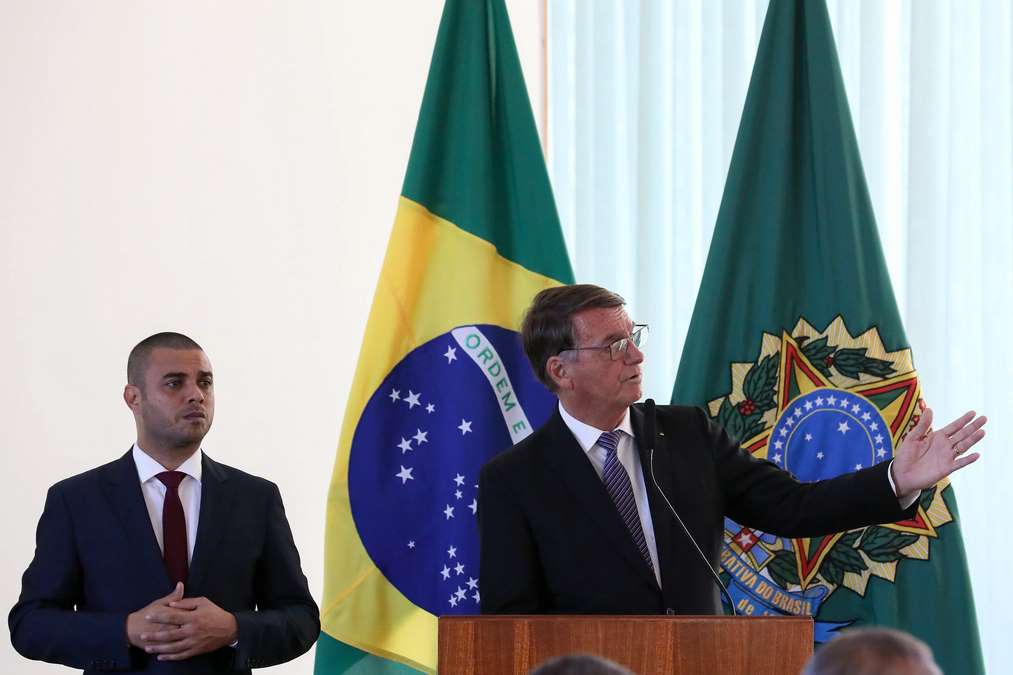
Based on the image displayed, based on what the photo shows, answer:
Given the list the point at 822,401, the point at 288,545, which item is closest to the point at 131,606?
the point at 288,545

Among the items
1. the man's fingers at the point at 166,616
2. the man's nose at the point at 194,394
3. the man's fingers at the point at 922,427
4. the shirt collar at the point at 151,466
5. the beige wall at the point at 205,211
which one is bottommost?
the man's fingers at the point at 166,616

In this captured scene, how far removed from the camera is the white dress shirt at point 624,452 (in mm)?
2797

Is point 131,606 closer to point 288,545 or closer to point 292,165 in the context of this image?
point 288,545

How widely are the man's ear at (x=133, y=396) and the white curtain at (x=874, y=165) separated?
183 cm

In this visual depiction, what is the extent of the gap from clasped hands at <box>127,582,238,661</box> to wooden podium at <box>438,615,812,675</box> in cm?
83

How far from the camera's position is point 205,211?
4.14 meters

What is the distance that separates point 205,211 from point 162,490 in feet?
4.98

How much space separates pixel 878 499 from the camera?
2.69 metres

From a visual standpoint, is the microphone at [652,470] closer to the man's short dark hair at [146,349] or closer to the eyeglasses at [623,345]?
the eyeglasses at [623,345]

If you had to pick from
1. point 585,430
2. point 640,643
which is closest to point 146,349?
point 585,430

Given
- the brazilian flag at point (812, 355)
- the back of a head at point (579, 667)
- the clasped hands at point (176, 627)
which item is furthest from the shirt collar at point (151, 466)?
the back of a head at point (579, 667)

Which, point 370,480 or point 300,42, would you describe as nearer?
point 370,480

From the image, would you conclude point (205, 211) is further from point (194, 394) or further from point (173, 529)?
point (173, 529)

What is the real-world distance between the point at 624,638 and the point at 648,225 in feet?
7.84
